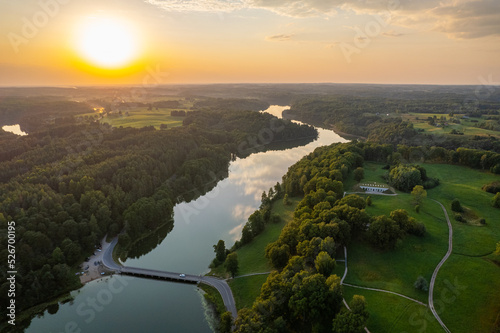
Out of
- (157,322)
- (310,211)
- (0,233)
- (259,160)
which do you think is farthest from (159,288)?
(259,160)

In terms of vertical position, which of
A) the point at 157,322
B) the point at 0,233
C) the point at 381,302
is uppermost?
the point at 0,233

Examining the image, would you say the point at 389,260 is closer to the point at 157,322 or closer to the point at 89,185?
the point at 157,322

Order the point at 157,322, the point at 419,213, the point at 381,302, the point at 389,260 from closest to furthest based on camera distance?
the point at 381,302, the point at 157,322, the point at 389,260, the point at 419,213

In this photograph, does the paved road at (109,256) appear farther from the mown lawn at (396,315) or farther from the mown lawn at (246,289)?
the mown lawn at (396,315)

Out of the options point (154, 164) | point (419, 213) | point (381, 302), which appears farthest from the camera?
point (154, 164)

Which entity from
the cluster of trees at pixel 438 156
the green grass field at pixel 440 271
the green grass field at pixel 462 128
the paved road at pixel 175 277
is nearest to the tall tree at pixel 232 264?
the paved road at pixel 175 277

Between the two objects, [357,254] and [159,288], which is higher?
[357,254]
